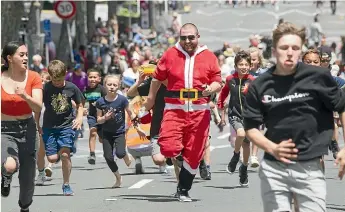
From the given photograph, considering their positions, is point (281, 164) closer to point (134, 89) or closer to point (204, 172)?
point (134, 89)

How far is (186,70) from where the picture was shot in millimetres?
13312

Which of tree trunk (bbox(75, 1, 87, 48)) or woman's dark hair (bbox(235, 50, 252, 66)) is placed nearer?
woman's dark hair (bbox(235, 50, 252, 66))

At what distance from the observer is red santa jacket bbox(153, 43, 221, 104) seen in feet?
43.7

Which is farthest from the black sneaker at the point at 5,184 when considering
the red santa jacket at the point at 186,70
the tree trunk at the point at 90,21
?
the tree trunk at the point at 90,21

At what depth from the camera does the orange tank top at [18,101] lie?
11.3m

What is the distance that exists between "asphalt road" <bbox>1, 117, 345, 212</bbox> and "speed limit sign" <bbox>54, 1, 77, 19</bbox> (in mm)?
19319

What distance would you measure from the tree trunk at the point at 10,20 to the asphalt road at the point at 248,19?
25716mm

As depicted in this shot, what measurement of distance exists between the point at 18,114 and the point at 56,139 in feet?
13.4

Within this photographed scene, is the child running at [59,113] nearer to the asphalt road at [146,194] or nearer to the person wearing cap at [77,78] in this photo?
the asphalt road at [146,194]

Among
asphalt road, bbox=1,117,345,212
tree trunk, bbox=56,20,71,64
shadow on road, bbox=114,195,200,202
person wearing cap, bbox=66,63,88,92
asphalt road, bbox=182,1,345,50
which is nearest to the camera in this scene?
asphalt road, bbox=1,117,345,212

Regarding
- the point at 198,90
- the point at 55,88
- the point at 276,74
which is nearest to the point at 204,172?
the point at 55,88

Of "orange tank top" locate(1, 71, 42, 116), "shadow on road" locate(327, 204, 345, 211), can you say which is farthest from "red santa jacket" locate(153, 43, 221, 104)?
"orange tank top" locate(1, 71, 42, 116)

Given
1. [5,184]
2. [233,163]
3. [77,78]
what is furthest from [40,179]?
[77,78]

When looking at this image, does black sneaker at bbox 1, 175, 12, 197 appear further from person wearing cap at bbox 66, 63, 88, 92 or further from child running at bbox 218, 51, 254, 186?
person wearing cap at bbox 66, 63, 88, 92
